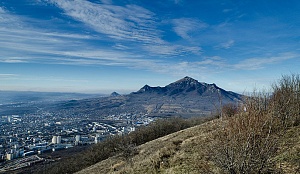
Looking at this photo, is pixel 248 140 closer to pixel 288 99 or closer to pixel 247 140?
pixel 247 140

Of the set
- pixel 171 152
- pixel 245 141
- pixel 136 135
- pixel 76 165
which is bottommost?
pixel 76 165

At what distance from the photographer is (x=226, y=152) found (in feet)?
18.7

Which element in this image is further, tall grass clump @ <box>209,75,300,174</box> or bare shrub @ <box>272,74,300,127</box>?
bare shrub @ <box>272,74,300,127</box>

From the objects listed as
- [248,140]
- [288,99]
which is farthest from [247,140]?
[288,99]

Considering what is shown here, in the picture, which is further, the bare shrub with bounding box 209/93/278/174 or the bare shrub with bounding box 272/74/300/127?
the bare shrub with bounding box 272/74/300/127

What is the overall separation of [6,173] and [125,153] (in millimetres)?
42400

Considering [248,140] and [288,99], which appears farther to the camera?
[288,99]

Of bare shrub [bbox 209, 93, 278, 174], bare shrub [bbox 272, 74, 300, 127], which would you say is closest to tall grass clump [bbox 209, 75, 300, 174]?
bare shrub [bbox 209, 93, 278, 174]

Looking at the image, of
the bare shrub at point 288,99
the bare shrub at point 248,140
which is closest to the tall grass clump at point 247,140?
the bare shrub at point 248,140

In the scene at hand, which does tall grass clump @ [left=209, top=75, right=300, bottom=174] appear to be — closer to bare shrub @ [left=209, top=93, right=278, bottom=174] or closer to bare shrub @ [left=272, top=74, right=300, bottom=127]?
bare shrub @ [left=209, top=93, right=278, bottom=174]

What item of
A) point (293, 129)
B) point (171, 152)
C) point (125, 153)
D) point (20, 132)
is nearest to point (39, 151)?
point (20, 132)

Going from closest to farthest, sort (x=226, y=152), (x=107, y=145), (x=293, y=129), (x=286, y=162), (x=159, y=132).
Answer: (x=226, y=152) → (x=286, y=162) → (x=293, y=129) → (x=107, y=145) → (x=159, y=132)

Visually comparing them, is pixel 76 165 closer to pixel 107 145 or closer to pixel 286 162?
pixel 107 145

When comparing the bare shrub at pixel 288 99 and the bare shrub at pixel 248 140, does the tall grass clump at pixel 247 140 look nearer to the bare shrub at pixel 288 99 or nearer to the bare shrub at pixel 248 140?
the bare shrub at pixel 248 140
